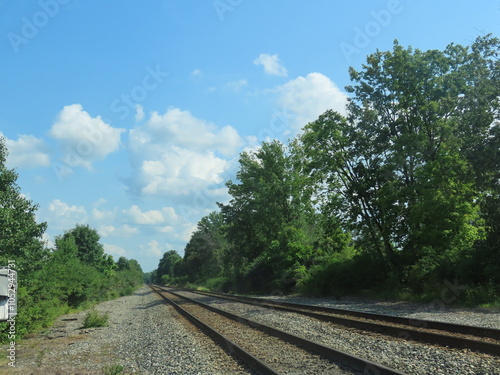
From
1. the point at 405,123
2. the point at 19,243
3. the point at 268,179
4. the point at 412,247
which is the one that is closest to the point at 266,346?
the point at 19,243

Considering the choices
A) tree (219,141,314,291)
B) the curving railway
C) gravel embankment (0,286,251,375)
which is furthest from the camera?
tree (219,141,314,291)

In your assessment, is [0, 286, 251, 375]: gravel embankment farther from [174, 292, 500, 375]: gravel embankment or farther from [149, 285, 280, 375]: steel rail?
[174, 292, 500, 375]: gravel embankment

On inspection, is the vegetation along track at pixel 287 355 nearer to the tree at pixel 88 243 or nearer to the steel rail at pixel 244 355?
the steel rail at pixel 244 355

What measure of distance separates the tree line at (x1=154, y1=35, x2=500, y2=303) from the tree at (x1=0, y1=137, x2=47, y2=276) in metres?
17.2

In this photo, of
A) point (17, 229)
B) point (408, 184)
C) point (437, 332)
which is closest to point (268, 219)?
point (408, 184)

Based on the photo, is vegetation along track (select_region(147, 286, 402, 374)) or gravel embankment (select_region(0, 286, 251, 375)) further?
gravel embankment (select_region(0, 286, 251, 375))

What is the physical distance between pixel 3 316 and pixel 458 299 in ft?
54.4

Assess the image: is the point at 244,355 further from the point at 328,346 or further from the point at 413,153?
the point at 413,153

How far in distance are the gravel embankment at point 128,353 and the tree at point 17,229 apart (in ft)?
9.29

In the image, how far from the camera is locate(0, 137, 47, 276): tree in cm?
1356

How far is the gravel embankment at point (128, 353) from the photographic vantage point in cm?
827

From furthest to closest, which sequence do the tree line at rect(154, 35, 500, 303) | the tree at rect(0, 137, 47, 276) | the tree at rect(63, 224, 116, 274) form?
1. the tree at rect(63, 224, 116, 274)
2. the tree line at rect(154, 35, 500, 303)
3. the tree at rect(0, 137, 47, 276)

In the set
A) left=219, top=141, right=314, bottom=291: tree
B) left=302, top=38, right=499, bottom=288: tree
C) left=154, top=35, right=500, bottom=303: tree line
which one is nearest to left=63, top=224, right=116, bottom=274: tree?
left=219, top=141, right=314, bottom=291: tree

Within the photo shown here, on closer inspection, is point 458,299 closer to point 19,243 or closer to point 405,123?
point 405,123
